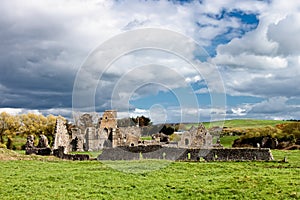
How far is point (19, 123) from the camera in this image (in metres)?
79.2

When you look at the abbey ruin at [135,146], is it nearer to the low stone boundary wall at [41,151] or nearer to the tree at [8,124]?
the low stone boundary wall at [41,151]

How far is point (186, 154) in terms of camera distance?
32.5 m

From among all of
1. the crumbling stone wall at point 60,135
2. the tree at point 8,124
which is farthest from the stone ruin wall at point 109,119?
the tree at point 8,124

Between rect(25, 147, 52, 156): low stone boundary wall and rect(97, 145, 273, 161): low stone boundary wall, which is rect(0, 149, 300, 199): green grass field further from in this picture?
rect(25, 147, 52, 156): low stone boundary wall

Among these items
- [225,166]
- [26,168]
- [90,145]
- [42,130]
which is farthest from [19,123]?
[225,166]

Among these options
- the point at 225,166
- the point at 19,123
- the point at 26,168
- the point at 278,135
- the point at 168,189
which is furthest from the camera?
the point at 19,123

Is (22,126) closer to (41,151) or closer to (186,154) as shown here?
(41,151)

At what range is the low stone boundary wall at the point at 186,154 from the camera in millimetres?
29906

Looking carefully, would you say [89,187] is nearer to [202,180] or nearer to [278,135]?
[202,180]

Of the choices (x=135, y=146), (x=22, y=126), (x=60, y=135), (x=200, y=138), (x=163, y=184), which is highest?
(x=22, y=126)

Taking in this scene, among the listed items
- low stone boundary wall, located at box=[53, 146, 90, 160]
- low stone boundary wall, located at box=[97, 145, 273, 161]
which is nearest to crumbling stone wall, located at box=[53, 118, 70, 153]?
low stone boundary wall, located at box=[53, 146, 90, 160]

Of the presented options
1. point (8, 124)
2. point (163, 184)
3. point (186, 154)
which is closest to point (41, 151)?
point (186, 154)

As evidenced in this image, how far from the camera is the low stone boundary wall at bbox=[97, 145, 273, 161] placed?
2991 cm

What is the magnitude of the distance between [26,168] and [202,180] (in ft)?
52.4
